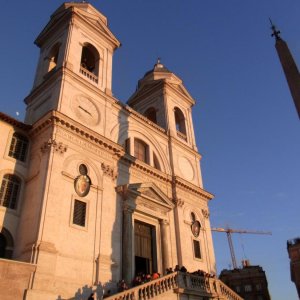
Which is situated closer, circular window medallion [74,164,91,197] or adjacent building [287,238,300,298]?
circular window medallion [74,164,91,197]

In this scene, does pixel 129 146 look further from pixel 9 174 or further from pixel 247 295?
pixel 247 295

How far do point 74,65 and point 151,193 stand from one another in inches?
387

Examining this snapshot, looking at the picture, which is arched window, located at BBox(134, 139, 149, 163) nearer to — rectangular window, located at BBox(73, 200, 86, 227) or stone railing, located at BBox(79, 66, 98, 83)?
stone railing, located at BBox(79, 66, 98, 83)

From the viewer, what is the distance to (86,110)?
21281 millimetres

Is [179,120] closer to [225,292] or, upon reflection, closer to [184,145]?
[184,145]

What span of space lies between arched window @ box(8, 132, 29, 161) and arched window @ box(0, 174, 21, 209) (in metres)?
1.27

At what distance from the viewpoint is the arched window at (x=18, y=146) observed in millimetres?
18391

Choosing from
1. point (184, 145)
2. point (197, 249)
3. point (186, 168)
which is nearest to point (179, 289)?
point (197, 249)

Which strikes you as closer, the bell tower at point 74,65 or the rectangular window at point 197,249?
the bell tower at point 74,65

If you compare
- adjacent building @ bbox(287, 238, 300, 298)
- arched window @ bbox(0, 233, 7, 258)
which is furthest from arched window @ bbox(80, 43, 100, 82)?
adjacent building @ bbox(287, 238, 300, 298)

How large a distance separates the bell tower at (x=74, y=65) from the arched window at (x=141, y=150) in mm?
4100

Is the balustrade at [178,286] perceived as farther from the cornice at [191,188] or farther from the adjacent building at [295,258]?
the adjacent building at [295,258]

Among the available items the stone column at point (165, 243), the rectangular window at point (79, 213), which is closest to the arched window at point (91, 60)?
the rectangular window at point (79, 213)

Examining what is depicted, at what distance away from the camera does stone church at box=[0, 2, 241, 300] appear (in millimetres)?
15680
